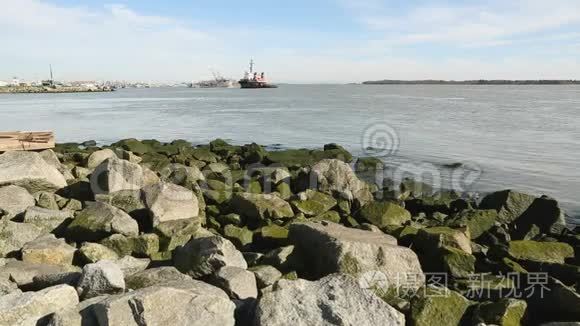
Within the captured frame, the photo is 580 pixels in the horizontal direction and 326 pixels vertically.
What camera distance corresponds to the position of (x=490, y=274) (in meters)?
7.72

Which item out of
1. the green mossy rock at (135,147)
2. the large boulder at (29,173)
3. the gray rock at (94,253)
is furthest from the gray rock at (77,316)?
the green mossy rock at (135,147)

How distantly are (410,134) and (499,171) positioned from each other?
11586mm

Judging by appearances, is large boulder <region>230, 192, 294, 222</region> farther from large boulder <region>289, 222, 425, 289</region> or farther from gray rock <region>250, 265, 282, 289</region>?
gray rock <region>250, 265, 282, 289</region>

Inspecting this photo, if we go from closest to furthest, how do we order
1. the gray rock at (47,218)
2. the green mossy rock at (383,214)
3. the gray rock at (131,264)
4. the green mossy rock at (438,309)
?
the green mossy rock at (438,309)
the gray rock at (131,264)
the gray rock at (47,218)
the green mossy rock at (383,214)

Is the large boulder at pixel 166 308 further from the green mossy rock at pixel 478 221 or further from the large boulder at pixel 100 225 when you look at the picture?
the green mossy rock at pixel 478 221

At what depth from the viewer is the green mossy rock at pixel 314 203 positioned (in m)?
10.3

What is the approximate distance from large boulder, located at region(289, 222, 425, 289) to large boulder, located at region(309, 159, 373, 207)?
4.41 meters

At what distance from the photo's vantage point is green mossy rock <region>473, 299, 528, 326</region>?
5973mm

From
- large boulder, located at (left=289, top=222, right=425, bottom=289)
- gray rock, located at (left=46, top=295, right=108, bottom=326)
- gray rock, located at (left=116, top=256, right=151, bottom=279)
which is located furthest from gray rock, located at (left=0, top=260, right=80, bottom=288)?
large boulder, located at (left=289, top=222, right=425, bottom=289)

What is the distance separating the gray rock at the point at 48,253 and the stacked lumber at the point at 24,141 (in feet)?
30.3

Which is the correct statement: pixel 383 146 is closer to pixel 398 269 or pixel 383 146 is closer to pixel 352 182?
pixel 352 182

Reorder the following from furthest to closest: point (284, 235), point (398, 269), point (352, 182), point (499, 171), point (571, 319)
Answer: point (499, 171), point (352, 182), point (284, 235), point (398, 269), point (571, 319)

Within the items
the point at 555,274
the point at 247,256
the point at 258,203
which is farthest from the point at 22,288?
the point at 555,274

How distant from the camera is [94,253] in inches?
296
